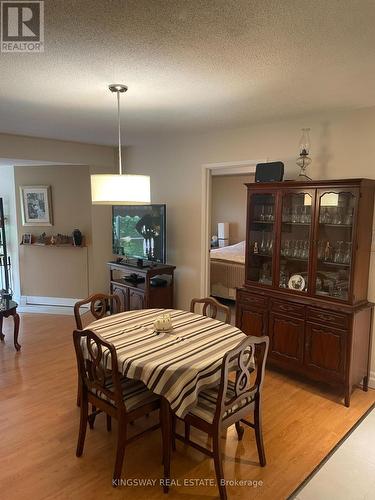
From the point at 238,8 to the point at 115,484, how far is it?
2.60 m

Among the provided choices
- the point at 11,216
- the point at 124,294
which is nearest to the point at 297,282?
the point at 124,294

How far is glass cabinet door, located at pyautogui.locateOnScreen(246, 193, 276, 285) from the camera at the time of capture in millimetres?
3631

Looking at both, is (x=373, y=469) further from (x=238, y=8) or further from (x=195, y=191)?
(x=195, y=191)

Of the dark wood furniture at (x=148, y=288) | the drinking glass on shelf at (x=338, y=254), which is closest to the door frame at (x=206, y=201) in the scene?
the dark wood furniture at (x=148, y=288)

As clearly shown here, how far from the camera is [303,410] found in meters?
2.99

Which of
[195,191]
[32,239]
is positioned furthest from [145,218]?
[32,239]

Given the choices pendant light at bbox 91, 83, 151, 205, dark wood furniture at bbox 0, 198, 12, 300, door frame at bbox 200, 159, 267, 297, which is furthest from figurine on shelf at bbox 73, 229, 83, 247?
pendant light at bbox 91, 83, 151, 205

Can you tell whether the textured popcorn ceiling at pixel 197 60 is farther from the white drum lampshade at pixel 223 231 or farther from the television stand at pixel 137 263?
the white drum lampshade at pixel 223 231

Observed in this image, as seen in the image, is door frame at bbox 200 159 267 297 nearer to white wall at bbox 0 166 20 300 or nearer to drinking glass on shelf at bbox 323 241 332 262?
drinking glass on shelf at bbox 323 241 332 262

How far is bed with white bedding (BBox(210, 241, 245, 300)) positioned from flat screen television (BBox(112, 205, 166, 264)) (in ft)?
4.88

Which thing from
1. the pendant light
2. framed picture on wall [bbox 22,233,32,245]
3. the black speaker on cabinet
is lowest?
framed picture on wall [bbox 22,233,32,245]

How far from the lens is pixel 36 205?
585cm

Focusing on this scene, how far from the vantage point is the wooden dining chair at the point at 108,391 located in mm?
2119

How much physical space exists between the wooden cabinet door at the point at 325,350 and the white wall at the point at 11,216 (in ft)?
16.2
